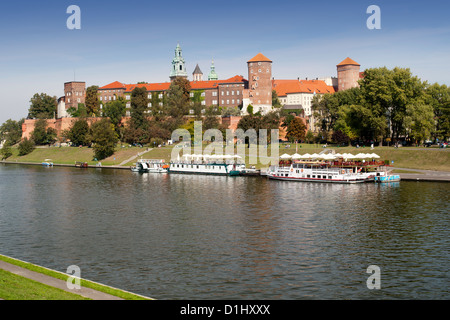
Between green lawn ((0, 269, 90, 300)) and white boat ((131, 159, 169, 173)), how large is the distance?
76.8 meters

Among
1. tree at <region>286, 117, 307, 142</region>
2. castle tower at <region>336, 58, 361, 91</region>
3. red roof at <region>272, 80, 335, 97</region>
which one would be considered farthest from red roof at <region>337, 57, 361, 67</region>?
tree at <region>286, 117, 307, 142</region>

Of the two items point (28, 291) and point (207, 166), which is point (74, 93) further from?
point (28, 291)

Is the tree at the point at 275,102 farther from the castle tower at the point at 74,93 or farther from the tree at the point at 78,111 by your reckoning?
the castle tower at the point at 74,93

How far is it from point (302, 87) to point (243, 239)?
152m

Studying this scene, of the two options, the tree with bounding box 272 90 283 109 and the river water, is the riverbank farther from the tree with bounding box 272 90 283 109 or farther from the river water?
the tree with bounding box 272 90 283 109

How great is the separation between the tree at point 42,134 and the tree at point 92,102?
1485cm

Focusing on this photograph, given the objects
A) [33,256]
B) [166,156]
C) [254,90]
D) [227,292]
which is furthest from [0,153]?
[227,292]

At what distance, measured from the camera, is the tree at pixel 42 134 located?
158875mm

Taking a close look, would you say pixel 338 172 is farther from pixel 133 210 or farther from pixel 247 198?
pixel 133 210

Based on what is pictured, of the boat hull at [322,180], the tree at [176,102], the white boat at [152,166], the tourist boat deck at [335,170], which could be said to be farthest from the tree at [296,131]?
the boat hull at [322,180]

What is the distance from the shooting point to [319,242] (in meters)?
35.1

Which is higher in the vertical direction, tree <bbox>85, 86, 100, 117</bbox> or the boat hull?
tree <bbox>85, 86, 100, 117</bbox>

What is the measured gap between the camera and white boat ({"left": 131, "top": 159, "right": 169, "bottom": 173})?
98750 mm

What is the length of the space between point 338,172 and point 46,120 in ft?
408
